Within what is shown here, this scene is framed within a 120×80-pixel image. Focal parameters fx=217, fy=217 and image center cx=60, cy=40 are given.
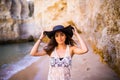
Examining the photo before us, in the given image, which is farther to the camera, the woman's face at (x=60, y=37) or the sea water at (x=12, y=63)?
the sea water at (x=12, y=63)

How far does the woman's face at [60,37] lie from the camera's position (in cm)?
300

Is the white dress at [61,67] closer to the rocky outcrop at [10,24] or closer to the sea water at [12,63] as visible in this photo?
the sea water at [12,63]

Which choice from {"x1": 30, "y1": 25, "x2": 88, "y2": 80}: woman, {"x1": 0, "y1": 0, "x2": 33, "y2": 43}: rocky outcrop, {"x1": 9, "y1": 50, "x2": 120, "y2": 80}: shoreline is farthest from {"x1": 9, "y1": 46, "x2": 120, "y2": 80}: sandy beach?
{"x1": 0, "y1": 0, "x2": 33, "y2": 43}: rocky outcrop

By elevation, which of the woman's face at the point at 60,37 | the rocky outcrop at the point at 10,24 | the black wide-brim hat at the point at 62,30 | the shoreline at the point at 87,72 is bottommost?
the rocky outcrop at the point at 10,24

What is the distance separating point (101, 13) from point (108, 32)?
666 mm

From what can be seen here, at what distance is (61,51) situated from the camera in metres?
2.95

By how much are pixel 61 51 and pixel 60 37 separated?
0.20 meters

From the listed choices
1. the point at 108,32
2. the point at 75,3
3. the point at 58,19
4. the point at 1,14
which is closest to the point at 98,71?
the point at 108,32

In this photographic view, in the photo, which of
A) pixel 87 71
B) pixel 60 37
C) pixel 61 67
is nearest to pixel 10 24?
pixel 87 71

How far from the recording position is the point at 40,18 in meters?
20.5

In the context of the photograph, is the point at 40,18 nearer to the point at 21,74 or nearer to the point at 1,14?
the point at 1,14

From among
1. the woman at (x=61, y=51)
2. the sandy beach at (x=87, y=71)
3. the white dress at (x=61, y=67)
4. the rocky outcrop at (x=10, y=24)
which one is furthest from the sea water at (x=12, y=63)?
the rocky outcrop at (x=10, y=24)

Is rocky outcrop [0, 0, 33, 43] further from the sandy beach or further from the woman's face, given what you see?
the woman's face

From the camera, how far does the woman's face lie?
3000 mm
